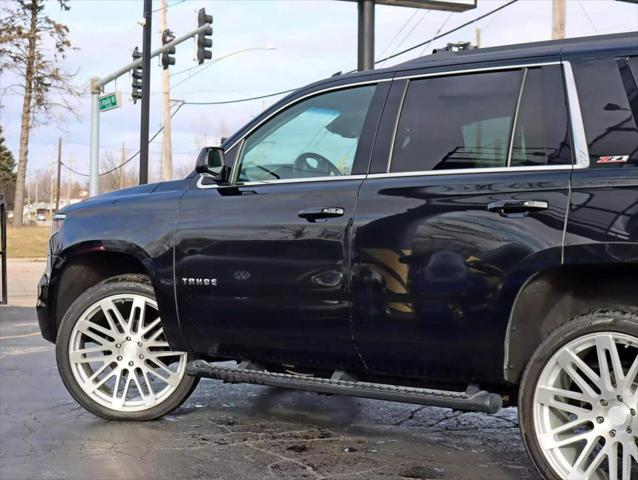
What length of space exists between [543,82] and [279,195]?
59.9 inches

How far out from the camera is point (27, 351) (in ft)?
24.3

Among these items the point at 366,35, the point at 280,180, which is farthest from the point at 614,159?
the point at 366,35

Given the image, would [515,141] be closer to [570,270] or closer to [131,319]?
[570,270]

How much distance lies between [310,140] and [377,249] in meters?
0.92

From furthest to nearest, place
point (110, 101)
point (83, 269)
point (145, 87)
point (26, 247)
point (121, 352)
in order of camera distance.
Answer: point (26, 247) < point (110, 101) < point (145, 87) < point (83, 269) < point (121, 352)

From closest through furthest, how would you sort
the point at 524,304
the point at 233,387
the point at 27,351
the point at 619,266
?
the point at 619,266, the point at 524,304, the point at 233,387, the point at 27,351

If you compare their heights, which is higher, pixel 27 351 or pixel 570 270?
pixel 570 270

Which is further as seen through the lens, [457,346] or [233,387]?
[233,387]

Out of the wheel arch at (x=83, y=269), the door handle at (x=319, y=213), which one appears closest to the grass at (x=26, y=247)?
the wheel arch at (x=83, y=269)

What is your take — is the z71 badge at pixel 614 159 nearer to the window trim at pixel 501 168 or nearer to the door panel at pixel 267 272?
the window trim at pixel 501 168

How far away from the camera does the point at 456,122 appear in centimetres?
377

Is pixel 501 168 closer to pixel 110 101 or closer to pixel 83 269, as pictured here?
pixel 83 269

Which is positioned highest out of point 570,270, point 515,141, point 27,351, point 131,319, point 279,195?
point 515,141

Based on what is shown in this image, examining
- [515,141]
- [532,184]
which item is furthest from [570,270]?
[515,141]
